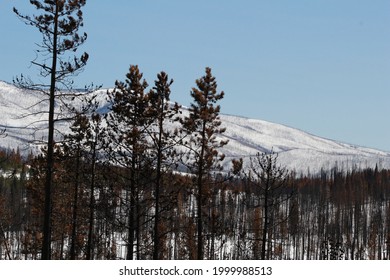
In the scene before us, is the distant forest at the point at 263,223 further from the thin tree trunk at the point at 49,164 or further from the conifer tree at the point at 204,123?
the thin tree trunk at the point at 49,164

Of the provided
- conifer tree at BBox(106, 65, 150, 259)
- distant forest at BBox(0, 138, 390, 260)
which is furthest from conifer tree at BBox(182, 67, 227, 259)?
distant forest at BBox(0, 138, 390, 260)

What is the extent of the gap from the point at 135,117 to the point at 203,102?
21.0 ft

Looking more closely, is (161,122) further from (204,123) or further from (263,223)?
(263,223)

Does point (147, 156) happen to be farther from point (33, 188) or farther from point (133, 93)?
point (33, 188)

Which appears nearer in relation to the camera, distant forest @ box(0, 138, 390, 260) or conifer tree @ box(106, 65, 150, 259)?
conifer tree @ box(106, 65, 150, 259)

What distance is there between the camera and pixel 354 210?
156 meters

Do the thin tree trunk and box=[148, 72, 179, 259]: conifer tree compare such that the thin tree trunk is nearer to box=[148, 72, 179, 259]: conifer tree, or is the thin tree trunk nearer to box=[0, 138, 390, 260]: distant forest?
box=[148, 72, 179, 259]: conifer tree

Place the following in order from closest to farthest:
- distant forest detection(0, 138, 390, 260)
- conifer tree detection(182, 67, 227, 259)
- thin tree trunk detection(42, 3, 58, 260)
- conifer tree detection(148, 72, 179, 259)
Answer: thin tree trunk detection(42, 3, 58, 260) < conifer tree detection(148, 72, 179, 259) < conifer tree detection(182, 67, 227, 259) < distant forest detection(0, 138, 390, 260)

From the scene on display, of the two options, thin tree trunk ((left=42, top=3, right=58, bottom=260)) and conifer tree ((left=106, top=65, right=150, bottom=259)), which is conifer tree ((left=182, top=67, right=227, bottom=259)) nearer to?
conifer tree ((left=106, top=65, right=150, bottom=259))

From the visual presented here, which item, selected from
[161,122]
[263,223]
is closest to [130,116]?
[161,122]

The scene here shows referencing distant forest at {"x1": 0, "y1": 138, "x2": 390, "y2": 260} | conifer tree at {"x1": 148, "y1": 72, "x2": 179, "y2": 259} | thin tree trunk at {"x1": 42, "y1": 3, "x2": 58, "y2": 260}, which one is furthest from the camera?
distant forest at {"x1": 0, "y1": 138, "x2": 390, "y2": 260}
